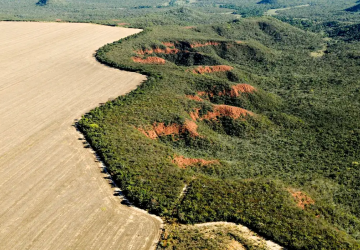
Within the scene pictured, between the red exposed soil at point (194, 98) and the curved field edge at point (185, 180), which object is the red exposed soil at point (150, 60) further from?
the red exposed soil at point (194, 98)

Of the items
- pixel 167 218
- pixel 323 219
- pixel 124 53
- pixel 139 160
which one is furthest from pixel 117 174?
pixel 124 53

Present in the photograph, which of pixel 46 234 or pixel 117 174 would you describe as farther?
pixel 117 174

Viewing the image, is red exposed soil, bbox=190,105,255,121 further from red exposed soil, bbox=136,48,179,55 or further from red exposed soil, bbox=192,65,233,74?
red exposed soil, bbox=136,48,179,55

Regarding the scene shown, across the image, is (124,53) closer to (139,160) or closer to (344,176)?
(139,160)

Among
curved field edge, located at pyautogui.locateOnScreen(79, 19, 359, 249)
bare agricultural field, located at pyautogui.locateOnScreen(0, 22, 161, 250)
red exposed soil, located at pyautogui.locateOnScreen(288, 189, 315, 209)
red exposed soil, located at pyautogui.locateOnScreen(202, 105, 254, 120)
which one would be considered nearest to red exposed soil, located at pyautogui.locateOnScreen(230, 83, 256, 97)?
red exposed soil, located at pyautogui.locateOnScreen(202, 105, 254, 120)

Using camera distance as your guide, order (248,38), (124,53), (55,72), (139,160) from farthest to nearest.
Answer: (248,38) → (124,53) → (55,72) → (139,160)
